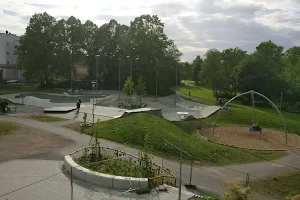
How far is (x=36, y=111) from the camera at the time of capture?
3797 centimetres

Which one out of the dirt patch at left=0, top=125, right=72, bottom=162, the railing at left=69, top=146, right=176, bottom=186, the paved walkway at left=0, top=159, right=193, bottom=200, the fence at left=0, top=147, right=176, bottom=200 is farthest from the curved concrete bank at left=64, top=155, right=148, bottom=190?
the dirt patch at left=0, top=125, right=72, bottom=162

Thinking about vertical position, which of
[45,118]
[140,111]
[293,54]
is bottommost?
[45,118]

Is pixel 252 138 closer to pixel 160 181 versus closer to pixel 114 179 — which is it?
pixel 160 181

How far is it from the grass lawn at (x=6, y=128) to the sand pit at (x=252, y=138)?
57.1 feet

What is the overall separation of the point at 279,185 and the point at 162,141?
8638 millimetres

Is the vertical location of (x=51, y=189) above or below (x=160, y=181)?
below

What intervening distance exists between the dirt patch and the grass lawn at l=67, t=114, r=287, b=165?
3.04 metres

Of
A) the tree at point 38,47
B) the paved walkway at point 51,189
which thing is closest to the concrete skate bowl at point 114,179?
the paved walkway at point 51,189

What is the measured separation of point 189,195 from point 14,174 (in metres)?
9.30

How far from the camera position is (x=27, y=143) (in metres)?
23.2

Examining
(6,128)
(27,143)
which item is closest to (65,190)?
(27,143)

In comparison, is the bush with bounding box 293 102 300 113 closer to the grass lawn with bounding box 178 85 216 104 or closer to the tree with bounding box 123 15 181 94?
the grass lawn with bounding box 178 85 216 104

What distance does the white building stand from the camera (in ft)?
265

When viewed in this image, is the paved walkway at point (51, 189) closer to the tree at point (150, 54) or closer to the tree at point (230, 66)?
the tree at point (150, 54)
